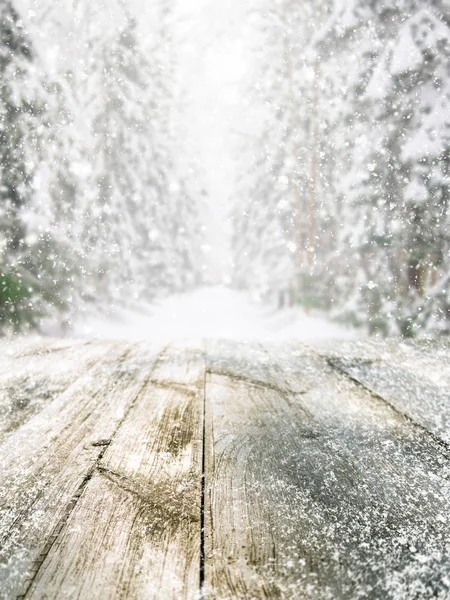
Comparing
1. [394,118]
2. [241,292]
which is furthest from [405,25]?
[241,292]

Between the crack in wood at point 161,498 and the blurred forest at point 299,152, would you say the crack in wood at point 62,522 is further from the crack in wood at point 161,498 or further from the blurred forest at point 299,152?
the blurred forest at point 299,152

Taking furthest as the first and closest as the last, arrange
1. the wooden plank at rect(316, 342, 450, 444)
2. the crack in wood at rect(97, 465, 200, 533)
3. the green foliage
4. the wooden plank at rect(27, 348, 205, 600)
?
the green foliage
the wooden plank at rect(316, 342, 450, 444)
the crack in wood at rect(97, 465, 200, 533)
the wooden plank at rect(27, 348, 205, 600)

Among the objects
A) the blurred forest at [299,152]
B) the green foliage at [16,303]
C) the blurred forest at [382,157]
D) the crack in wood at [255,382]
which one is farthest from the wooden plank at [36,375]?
the blurred forest at [382,157]

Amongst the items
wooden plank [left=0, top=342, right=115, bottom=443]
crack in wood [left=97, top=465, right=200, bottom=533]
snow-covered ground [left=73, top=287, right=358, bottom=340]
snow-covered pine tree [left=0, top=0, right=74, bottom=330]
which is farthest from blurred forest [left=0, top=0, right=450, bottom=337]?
crack in wood [left=97, top=465, right=200, bottom=533]

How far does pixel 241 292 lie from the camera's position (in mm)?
12609

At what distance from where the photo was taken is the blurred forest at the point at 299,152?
2979 mm

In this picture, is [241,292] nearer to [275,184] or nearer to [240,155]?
[240,155]

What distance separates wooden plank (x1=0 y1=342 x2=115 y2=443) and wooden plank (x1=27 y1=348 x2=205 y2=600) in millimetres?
381

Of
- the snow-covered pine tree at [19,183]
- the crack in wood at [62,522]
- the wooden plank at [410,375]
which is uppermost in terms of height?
the snow-covered pine tree at [19,183]

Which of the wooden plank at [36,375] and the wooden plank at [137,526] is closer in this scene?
the wooden plank at [137,526]

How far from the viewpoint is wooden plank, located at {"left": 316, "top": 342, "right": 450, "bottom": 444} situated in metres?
1.23

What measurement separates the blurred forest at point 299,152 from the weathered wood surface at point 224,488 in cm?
180

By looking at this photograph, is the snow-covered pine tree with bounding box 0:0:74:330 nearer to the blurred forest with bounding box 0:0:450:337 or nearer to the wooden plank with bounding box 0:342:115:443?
the blurred forest with bounding box 0:0:450:337

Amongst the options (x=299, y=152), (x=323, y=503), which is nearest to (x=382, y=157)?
(x=299, y=152)
